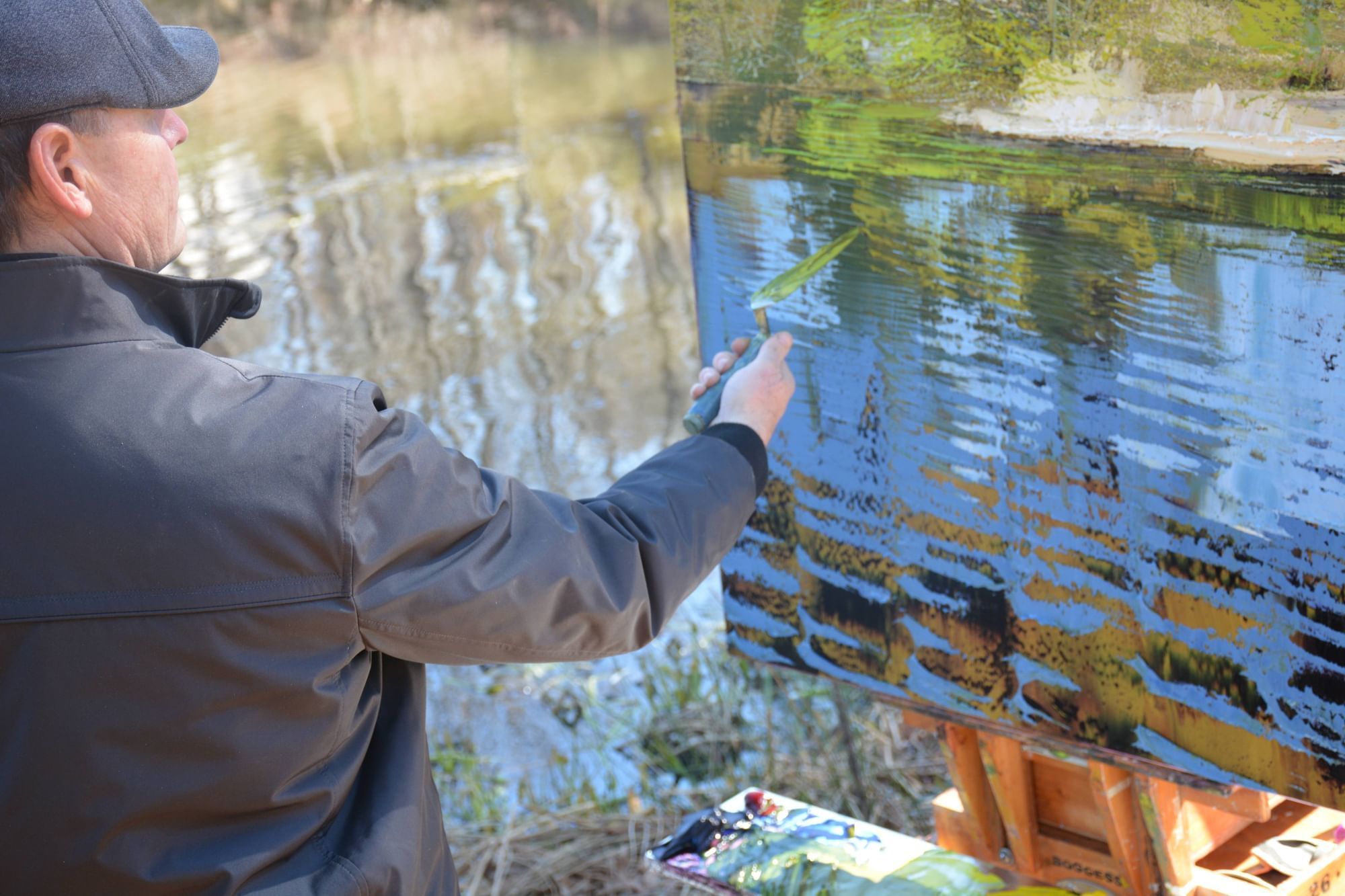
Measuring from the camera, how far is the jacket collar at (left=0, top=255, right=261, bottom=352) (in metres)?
1.02

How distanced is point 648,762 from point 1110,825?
145 centimetres

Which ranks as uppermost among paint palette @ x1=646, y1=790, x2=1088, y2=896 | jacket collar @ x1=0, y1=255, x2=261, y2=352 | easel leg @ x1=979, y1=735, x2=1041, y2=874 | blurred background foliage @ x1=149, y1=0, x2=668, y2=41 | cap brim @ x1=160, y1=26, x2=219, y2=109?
blurred background foliage @ x1=149, y1=0, x2=668, y2=41

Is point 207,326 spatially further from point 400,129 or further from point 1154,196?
point 400,129

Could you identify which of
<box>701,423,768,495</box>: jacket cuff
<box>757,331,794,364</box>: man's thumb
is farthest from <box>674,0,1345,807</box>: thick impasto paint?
<box>701,423,768,495</box>: jacket cuff

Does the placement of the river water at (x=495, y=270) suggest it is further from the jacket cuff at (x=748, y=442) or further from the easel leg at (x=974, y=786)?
the jacket cuff at (x=748, y=442)

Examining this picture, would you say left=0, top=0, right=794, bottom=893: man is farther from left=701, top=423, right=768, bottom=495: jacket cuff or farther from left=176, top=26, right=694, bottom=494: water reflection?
left=176, top=26, right=694, bottom=494: water reflection

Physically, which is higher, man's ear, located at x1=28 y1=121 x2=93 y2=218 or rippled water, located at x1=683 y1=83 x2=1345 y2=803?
man's ear, located at x1=28 y1=121 x2=93 y2=218

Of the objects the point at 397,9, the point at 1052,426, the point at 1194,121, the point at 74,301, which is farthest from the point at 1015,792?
the point at 397,9

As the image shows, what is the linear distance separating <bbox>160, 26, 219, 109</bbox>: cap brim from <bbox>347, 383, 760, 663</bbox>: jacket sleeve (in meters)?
0.32

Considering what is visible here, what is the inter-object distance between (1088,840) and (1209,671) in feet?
1.36

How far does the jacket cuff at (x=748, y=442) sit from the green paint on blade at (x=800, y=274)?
0.37 meters

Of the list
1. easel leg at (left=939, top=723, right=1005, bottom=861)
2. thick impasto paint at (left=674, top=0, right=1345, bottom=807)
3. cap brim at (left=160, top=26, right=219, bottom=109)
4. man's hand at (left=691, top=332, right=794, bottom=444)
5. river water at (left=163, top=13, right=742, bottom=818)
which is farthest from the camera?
river water at (left=163, top=13, right=742, bottom=818)

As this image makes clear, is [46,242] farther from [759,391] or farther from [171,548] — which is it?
[759,391]

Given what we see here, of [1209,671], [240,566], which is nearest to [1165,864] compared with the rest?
[1209,671]
